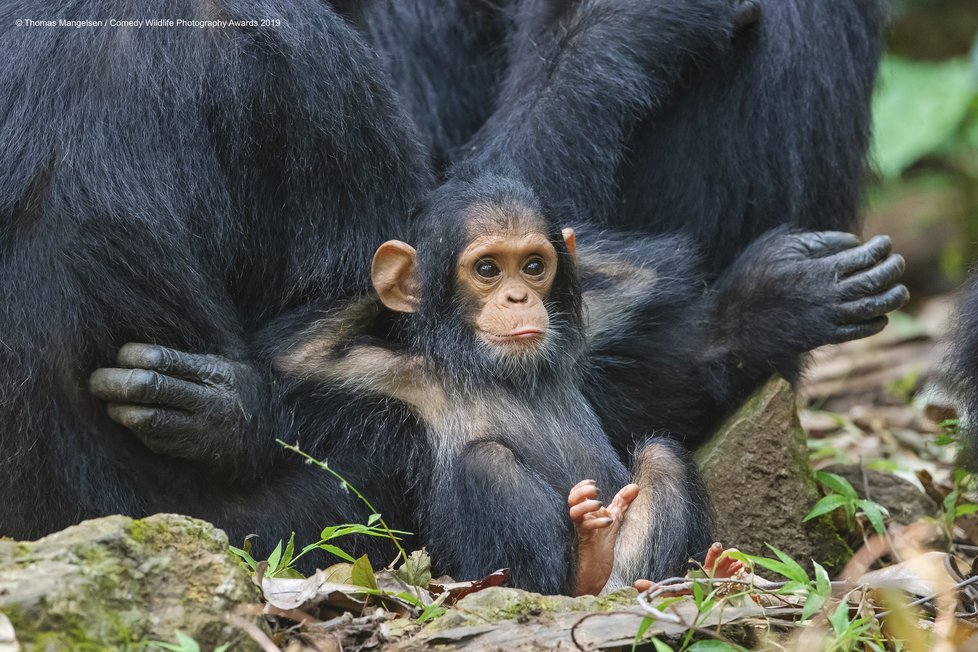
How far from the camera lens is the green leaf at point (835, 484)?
474 cm

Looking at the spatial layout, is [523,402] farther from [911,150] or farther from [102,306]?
[911,150]

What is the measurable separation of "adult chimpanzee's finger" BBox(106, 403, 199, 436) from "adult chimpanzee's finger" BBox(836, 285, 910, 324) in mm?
2311

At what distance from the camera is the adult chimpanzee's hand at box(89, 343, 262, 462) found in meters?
3.71

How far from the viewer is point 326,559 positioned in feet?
13.6

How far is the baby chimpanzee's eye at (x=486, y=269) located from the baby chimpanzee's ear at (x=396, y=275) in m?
0.22

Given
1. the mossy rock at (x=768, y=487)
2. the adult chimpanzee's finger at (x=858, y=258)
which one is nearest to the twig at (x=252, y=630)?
the mossy rock at (x=768, y=487)

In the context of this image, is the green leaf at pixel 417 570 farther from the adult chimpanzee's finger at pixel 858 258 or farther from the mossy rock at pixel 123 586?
the adult chimpanzee's finger at pixel 858 258

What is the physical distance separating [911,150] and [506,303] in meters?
6.37

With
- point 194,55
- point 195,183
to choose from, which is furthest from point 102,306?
point 194,55

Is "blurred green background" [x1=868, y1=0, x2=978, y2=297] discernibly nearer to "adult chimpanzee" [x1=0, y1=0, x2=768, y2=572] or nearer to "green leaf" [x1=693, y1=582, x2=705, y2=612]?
"adult chimpanzee" [x1=0, y1=0, x2=768, y2=572]

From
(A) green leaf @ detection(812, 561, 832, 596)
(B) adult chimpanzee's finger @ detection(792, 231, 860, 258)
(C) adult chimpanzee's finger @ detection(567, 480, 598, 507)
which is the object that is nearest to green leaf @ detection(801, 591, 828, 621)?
(A) green leaf @ detection(812, 561, 832, 596)

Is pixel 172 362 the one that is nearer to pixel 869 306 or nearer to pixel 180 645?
pixel 180 645

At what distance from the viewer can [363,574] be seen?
361 cm

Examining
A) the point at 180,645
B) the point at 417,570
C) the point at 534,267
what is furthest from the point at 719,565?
the point at 180,645
